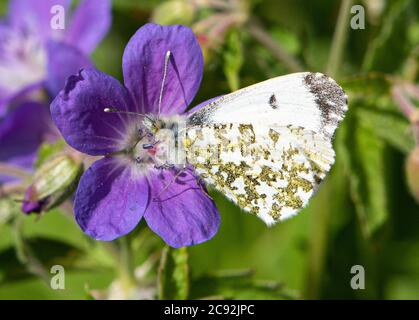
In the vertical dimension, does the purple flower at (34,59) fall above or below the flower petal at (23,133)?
above

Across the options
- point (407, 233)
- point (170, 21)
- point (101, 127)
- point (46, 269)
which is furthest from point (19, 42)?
point (407, 233)

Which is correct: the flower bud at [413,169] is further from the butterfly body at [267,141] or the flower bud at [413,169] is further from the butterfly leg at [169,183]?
the butterfly leg at [169,183]

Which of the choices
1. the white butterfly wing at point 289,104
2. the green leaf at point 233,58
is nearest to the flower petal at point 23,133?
the green leaf at point 233,58

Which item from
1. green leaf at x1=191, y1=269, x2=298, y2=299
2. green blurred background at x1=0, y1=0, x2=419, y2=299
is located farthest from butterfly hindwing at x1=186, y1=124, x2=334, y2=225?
green leaf at x1=191, y1=269, x2=298, y2=299
